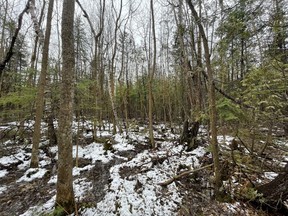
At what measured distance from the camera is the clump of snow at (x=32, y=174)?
5367mm

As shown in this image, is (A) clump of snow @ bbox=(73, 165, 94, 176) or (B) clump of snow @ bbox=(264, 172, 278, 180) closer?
(B) clump of snow @ bbox=(264, 172, 278, 180)

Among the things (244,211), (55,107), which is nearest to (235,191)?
(244,211)

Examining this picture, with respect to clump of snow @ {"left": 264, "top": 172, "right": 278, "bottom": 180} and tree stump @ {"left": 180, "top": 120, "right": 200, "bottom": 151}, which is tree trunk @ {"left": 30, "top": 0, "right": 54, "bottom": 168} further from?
clump of snow @ {"left": 264, "top": 172, "right": 278, "bottom": 180}

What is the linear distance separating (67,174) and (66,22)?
2.86 meters

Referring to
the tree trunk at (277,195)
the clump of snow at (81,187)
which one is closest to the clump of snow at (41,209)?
the clump of snow at (81,187)

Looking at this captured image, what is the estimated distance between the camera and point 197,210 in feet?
11.7

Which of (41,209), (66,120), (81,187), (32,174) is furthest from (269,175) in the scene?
(32,174)

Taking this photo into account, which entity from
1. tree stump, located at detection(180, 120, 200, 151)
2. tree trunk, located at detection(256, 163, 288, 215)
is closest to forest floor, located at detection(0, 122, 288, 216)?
tree trunk, located at detection(256, 163, 288, 215)

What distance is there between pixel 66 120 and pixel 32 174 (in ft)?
12.1

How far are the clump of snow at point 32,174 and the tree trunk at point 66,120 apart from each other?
2756mm

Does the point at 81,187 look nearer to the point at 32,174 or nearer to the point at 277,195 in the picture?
the point at 32,174

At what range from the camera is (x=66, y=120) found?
3.32m

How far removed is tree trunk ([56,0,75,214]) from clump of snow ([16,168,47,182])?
109 inches

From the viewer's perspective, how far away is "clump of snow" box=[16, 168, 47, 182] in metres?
5.37
